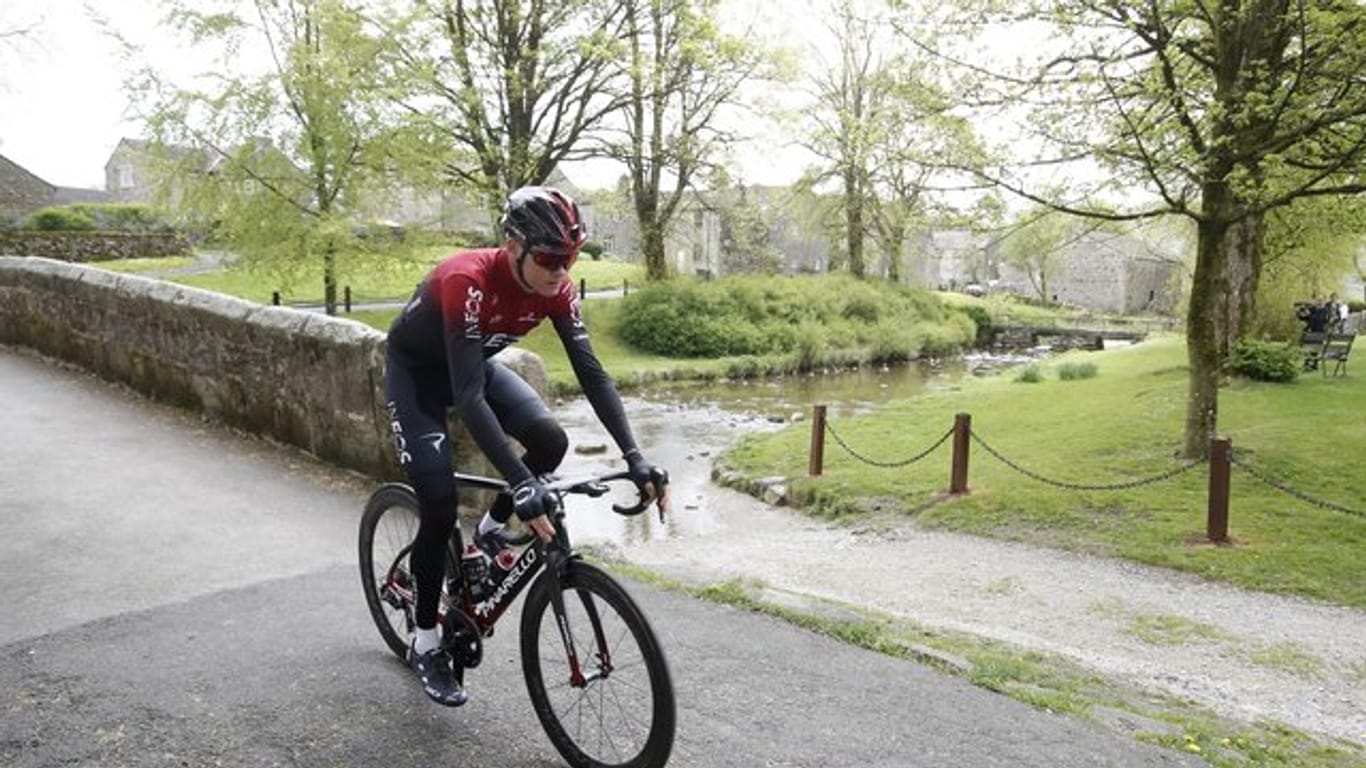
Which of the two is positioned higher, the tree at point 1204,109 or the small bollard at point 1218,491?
the tree at point 1204,109

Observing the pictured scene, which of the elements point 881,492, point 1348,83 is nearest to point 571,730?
point 881,492

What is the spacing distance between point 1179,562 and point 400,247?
2125cm

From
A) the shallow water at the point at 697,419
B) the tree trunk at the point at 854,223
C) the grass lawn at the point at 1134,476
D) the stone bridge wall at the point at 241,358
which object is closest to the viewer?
the stone bridge wall at the point at 241,358

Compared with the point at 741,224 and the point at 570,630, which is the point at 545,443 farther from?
the point at 741,224

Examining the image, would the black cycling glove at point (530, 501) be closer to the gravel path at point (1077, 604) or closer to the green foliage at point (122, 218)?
the gravel path at point (1077, 604)

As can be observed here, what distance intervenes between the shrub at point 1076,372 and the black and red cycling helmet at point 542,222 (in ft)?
72.8

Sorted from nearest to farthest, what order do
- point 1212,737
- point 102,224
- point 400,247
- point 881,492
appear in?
1. point 1212,737
2. point 881,492
3. point 400,247
4. point 102,224

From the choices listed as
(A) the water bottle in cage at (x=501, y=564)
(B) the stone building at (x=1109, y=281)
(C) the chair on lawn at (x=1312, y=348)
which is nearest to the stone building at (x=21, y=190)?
(C) the chair on lawn at (x=1312, y=348)

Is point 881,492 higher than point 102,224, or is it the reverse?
point 102,224

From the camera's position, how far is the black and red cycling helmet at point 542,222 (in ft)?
10.8

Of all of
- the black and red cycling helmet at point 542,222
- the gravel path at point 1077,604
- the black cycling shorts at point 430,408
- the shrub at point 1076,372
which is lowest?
the gravel path at point 1077,604

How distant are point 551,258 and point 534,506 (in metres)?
0.89

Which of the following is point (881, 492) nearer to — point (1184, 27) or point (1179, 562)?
point (1179, 562)

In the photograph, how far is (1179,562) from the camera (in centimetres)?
850
